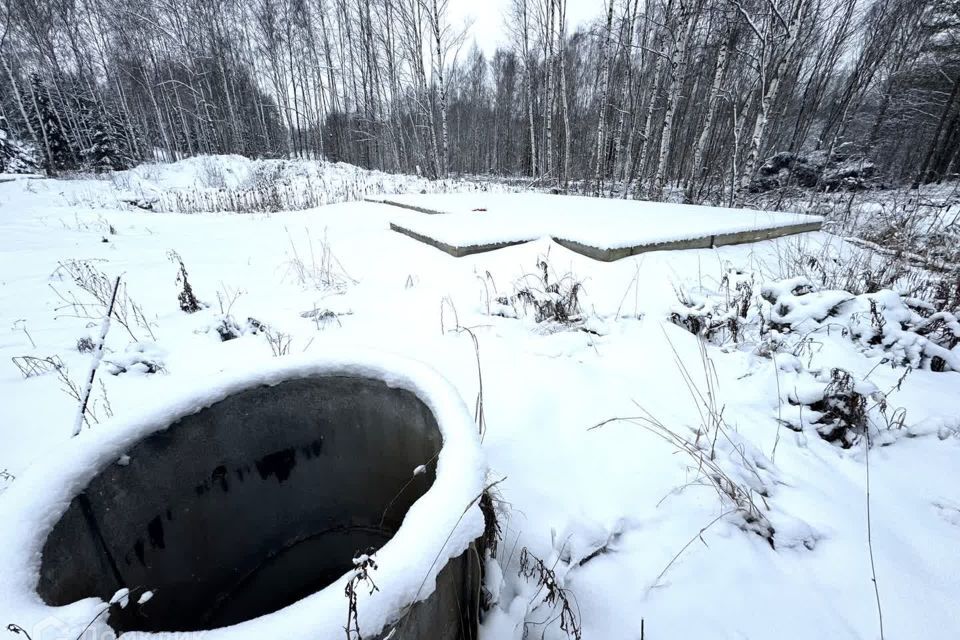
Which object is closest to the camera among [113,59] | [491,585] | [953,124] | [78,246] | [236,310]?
[491,585]

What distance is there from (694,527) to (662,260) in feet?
8.66

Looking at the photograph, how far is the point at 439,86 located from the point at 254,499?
14779 millimetres

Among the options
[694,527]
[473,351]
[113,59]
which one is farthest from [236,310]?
[113,59]

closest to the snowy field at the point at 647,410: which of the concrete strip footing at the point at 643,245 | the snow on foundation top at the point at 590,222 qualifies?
the concrete strip footing at the point at 643,245

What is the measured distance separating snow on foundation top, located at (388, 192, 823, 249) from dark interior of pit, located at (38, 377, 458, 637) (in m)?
2.62

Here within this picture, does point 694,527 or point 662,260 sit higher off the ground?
point 662,260

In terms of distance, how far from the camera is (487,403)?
5.58 ft

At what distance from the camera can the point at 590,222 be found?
164 inches

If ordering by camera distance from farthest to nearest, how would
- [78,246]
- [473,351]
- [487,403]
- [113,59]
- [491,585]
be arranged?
[113,59] → [78,246] → [473,351] → [487,403] → [491,585]

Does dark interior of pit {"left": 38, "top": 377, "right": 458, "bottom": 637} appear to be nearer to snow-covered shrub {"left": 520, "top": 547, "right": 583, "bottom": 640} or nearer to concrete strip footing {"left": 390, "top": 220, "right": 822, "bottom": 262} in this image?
snow-covered shrub {"left": 520, "top": 547, "right": 583, "bottom": 640}

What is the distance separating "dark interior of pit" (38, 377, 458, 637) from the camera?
90cm

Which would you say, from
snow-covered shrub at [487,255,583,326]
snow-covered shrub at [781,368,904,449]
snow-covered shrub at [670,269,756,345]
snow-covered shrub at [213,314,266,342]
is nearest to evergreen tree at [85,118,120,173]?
snow-covered shrub at [213,314,266,342]

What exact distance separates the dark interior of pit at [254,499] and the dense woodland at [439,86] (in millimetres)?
10000

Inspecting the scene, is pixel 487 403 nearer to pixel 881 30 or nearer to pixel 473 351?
pixel 473 351
